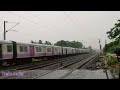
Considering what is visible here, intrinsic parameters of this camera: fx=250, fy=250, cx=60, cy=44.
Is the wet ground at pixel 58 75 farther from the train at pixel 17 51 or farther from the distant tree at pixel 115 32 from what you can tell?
the distant tree at pixel 115 32

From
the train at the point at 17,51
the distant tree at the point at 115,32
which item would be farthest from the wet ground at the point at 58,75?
the distant tree at the point at 115,32

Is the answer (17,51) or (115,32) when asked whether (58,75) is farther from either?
(115,32)

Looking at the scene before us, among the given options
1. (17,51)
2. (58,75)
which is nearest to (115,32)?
(17,51)

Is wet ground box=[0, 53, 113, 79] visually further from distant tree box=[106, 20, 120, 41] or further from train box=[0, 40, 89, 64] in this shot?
distant tree box=[106, 20, 120, 41]

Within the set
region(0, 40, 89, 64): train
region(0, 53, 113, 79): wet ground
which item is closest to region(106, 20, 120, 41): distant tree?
region(0, 40, 89, 64): train

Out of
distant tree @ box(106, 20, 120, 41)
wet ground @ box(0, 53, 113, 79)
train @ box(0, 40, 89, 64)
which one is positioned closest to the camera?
wet ground @ box(0, 53, 113, 79)

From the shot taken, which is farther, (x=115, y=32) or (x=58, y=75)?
(x=115, y=32)

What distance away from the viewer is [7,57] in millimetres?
25828

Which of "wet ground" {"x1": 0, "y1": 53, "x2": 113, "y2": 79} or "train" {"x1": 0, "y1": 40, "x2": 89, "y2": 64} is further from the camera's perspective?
"train" {"x1": 0, "y1": 40, "x2": 89, "y2": 64}

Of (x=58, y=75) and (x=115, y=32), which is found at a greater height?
(x=115, y=32)

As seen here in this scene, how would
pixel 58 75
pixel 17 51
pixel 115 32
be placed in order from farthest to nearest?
pixel 115 32 < pixel 17 51 < pixel 58 75
